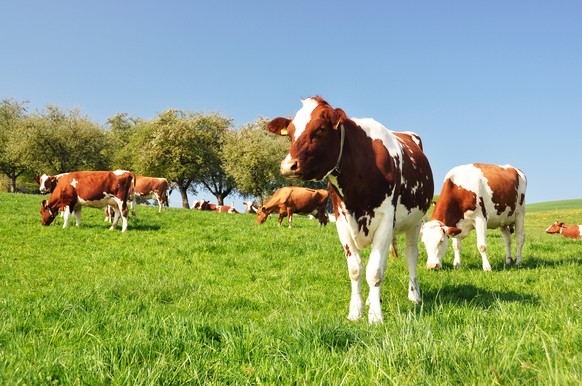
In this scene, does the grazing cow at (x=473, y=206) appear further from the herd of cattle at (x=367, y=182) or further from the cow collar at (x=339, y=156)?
the cow collar at (x=339, y=156)

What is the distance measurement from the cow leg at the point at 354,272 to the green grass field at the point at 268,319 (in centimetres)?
28

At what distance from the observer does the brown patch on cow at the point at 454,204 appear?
10479 mm

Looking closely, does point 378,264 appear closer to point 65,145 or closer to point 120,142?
point 65,145

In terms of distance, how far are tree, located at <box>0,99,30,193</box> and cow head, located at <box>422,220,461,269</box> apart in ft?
167

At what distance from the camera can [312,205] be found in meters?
24.2

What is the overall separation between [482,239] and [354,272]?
5.85 meters

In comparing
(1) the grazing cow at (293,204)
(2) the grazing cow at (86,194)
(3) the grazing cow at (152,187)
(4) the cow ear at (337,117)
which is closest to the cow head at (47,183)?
(2) the grazing cow at (86,194)

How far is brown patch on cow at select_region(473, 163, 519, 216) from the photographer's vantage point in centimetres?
1087

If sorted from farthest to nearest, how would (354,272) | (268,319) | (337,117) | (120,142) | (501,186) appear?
1. (120,142)
2. (501,186)
3. (354,272)
4. (337,117)
5. (268,319)

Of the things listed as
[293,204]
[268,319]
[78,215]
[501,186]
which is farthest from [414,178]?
[293,204]

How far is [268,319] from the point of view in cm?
444

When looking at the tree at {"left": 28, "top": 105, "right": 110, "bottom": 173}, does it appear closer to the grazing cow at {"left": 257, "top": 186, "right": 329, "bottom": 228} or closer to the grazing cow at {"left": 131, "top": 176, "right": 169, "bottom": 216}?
the grazing cow at {"left": 131, "top": 176, "right": 169, "bottom": 216}

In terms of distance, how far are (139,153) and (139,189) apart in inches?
778

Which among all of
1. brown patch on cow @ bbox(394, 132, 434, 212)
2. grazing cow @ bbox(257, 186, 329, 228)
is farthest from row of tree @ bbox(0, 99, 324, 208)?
brown patch on cow @ bbox(394, 132, 434, 212)
